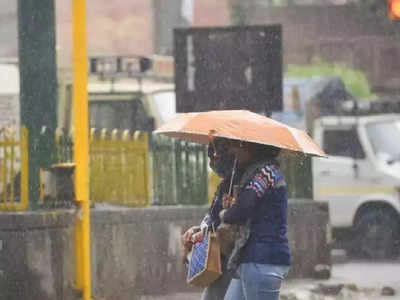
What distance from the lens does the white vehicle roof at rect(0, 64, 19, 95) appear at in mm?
15904

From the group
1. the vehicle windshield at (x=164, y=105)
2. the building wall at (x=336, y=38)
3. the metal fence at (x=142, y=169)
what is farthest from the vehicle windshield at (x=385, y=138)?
the building wall at (x=336, y=38)

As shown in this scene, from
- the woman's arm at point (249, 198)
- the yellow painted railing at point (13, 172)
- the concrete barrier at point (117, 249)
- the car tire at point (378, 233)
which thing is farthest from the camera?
the car tire at point (378, 233)

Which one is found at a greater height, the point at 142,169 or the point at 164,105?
the point at 164,105

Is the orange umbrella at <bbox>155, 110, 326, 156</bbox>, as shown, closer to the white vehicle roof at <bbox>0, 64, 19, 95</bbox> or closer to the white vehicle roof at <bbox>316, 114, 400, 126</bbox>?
the white vehicle roof at <bbox>0, 64, 19, 95</bbox>

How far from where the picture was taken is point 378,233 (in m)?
17.5

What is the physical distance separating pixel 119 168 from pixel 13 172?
1.43 metres

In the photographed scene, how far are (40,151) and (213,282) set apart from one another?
4.10 meters

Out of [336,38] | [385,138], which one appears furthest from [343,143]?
[336,38]

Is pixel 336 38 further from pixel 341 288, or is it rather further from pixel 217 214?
pixel 217 214

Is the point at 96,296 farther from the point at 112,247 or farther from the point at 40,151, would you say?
the point at 40,151

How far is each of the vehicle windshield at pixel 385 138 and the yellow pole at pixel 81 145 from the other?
8512mm

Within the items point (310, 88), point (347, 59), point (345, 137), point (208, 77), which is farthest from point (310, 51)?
point (208, 77)

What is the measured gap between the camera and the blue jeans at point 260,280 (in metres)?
6.47

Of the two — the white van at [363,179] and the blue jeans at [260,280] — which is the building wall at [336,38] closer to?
the white van at [363,179]
